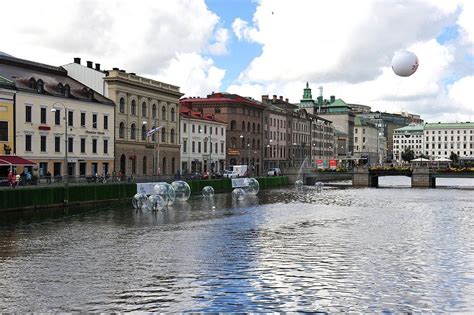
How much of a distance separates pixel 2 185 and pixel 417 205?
40.6 m

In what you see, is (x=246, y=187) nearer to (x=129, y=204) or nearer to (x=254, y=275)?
(x=129, y=204)

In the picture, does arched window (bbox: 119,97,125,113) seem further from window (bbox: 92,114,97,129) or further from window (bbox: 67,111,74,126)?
window (bbox: 67,111,74,126)

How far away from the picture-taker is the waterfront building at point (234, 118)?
445ft

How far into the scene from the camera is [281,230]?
44.1 meters

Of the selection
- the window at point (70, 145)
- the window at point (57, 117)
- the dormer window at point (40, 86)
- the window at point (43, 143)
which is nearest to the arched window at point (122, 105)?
the window at point (70, 145)

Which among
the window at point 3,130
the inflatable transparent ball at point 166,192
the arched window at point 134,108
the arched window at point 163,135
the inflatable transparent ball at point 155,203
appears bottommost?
the inflatable transparent ball at point 155,203

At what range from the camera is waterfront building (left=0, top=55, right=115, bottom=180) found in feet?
238

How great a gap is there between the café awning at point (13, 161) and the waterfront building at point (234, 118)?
66005mm

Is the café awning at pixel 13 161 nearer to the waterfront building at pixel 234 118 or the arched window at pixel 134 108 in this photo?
the arched window at pixel 134 108

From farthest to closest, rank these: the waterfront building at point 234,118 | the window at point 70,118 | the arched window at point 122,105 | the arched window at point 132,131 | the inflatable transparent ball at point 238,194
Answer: the waterfront building at point 234,118, the arched window at point 132,131, the arched window at point 122,105, the window at point 70,118, the inflatable transparent ball at point 238,194

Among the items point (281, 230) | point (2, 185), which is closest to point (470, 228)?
point (281, 230)

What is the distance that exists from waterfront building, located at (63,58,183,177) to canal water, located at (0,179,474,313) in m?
39.7

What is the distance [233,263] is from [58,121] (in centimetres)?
5314

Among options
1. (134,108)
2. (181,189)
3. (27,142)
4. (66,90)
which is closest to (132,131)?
(134,108)
